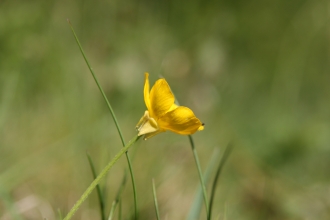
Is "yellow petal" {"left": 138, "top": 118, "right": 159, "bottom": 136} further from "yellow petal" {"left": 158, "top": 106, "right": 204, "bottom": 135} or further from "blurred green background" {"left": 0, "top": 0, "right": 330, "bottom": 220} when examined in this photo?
"blurred green background" {"left": 0, "top": 0, "right": 330, "bottom": 220}

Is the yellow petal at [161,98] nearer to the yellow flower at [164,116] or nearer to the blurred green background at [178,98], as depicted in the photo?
the yellow flower at [164,116]

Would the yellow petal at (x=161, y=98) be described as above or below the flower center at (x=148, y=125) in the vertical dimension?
above

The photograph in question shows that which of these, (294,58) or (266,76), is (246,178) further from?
(294,58)

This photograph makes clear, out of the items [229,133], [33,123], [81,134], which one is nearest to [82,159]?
[81,134]

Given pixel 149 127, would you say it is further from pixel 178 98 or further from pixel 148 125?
pixel 178 98

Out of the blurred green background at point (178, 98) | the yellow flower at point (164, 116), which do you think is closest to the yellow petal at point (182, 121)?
the yellow flower at point (164, 116)

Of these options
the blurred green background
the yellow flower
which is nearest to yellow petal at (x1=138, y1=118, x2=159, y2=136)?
the yellow flower
